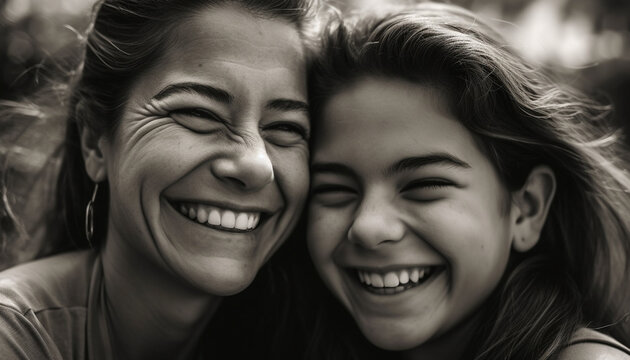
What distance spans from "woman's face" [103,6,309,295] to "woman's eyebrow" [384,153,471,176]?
0.33 m

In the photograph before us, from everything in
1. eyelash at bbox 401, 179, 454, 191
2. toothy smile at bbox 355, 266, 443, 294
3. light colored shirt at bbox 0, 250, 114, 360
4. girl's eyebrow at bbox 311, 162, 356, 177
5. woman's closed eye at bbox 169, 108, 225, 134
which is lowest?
light colored shirt at bbox 0, 250, 114, 360

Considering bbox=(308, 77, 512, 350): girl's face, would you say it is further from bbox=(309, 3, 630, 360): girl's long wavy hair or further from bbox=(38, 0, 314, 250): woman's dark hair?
bbox=(38, 0, 314, 250): woman's dark hair

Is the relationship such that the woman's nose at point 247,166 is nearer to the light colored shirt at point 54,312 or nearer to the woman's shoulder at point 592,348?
the light colored shirt at point 54,312

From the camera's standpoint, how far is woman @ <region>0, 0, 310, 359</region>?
2117 mm

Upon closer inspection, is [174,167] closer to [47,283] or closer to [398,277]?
[47,283]

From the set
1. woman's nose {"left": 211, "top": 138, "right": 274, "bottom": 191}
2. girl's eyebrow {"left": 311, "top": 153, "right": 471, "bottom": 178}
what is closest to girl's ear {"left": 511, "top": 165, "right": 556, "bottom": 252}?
girl's eyebrow {"left": 311, "top": 153, "right": 471, "bottom": 178}

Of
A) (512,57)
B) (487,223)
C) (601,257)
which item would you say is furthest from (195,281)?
(601,257)

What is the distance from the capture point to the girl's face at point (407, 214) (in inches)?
84.4

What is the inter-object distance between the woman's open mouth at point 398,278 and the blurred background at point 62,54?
91 centimetres

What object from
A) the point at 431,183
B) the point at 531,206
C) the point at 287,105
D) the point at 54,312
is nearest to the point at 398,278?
the point at 431,183

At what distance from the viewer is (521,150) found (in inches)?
91.4

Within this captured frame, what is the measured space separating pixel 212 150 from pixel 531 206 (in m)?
1.07

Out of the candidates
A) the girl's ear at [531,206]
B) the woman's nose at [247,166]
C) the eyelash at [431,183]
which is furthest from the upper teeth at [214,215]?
the girl's ear at [531,206]

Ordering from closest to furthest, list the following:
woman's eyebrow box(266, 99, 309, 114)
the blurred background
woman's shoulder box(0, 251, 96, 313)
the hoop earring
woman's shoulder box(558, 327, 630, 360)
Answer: woman's shoulder box(558, 327, 630, 360), woman's shoulder box(0, 251, 96, 313), woman's eyebrow box(266, 99, 309, 114), the hoop earring, the blurred background
